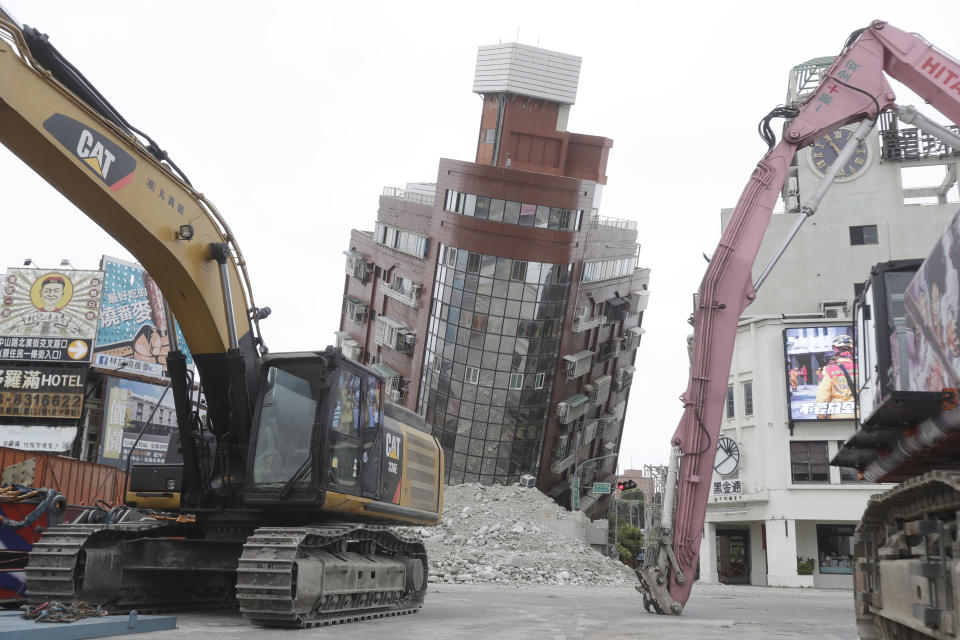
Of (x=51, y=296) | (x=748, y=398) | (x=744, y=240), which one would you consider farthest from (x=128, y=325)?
(x=744, y=240)

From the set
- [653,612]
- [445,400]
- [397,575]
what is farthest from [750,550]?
[397,575]

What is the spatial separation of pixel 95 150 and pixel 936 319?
834 centimetres

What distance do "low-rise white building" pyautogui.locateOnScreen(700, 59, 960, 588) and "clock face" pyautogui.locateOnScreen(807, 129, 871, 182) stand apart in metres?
0.10

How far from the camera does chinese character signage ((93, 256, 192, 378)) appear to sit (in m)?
57.0

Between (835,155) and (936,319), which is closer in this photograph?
(936,319)

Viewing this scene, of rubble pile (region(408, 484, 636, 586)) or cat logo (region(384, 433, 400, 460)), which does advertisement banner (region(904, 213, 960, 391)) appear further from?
rubble pile (region(408, 484, 636, 586))

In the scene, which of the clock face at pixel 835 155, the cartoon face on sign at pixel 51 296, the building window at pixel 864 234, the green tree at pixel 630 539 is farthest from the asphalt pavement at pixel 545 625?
the green tree at pixel 630 539

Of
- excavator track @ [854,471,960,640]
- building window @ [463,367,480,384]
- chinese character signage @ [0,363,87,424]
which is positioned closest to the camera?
excavator track @ [854,471,960,640]

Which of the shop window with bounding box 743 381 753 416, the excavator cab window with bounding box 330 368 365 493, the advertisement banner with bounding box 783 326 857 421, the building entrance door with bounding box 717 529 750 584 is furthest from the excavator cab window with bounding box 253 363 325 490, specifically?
the building entrance door with bounding box 717 529 750 584

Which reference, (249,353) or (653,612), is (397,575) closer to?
(249,353)

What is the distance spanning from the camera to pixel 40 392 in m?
55.7

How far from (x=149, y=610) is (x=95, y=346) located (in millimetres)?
48733

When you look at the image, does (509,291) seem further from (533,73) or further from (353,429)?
(353,429)

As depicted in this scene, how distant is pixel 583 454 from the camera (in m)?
73.8
